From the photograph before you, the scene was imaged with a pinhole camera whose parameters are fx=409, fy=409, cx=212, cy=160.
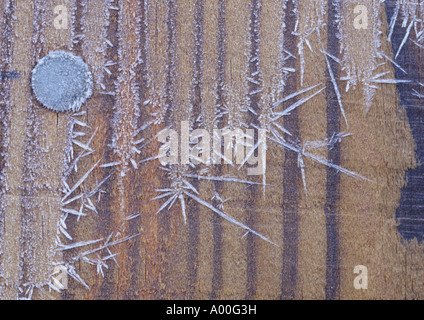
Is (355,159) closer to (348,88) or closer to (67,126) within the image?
(348,88)

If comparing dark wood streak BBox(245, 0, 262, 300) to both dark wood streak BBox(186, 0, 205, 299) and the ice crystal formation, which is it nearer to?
dark wood streak BBox(186, 0, 205, 299)

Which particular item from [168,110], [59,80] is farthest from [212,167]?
[59,80]

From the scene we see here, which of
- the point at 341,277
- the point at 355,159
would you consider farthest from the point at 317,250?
the point at 355,159

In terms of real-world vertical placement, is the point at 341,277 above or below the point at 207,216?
below

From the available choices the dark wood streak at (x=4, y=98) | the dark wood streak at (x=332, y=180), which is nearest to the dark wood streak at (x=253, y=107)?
the dark wood streak at (x=332, y=180)

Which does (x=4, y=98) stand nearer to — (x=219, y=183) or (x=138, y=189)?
(x=138, y=189)
